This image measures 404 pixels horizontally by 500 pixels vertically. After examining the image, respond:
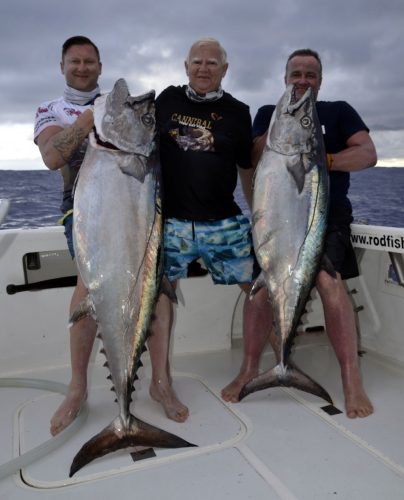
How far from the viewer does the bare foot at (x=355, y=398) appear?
2.73 metres

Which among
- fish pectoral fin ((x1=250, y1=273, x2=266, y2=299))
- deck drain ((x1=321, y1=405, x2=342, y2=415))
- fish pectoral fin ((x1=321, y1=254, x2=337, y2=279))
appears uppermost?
fish pectoral fin ((x1=321, y1=254, x2=337, y2=279))

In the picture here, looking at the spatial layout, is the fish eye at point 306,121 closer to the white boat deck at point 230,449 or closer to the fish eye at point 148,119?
the fish eye at point 148,119

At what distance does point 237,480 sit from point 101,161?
59.8 inches

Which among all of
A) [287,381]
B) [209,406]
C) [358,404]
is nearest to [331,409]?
[358,404]

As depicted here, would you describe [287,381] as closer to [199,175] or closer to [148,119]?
[199,175]

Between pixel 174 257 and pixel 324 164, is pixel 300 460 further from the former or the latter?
pixel 324 164

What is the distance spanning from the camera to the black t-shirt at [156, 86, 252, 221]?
9.50 feet

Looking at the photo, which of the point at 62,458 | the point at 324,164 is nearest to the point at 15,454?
the point at 62,458

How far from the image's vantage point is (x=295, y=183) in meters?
2.76

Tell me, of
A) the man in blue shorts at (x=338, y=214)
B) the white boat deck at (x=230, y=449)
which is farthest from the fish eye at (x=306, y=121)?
the white boat deck at (x=230, y=449)

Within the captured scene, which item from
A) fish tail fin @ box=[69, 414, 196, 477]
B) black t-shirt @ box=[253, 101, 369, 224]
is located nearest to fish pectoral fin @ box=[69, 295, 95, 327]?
fish tail fin @ box=[69, 414, 196, 477]

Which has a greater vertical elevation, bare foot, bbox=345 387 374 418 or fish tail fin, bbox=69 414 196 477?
fish tail fin, bbox=69 414 196 477

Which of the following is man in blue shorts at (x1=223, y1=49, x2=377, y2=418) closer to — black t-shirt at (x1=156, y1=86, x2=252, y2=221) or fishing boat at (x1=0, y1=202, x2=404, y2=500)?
fishing boat at (x1=0, y1=202, x2=404, y2=500)

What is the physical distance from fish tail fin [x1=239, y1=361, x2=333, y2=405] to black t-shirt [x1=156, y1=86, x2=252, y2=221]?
922 millimetres
